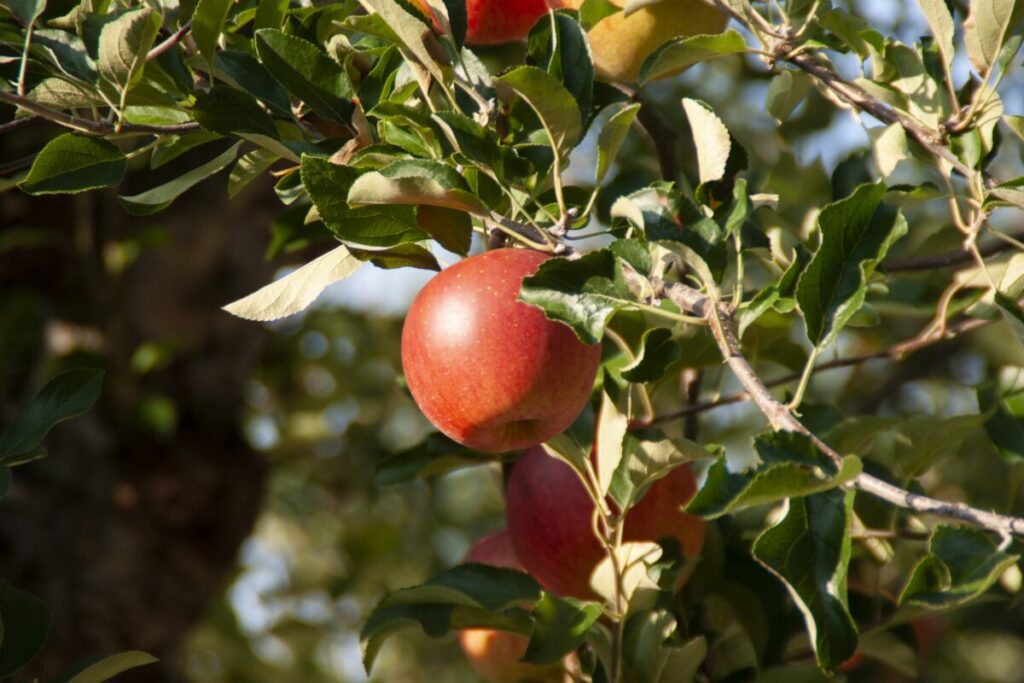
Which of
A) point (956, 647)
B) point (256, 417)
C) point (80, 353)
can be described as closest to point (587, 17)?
point (80, 353)

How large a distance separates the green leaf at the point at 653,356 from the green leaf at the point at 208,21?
43cm

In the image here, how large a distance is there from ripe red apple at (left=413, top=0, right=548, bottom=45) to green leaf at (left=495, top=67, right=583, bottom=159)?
8.4 inches

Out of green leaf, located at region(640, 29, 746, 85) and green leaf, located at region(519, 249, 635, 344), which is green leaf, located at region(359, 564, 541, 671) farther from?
green leaf, located at region(640, 29, 746, 85)

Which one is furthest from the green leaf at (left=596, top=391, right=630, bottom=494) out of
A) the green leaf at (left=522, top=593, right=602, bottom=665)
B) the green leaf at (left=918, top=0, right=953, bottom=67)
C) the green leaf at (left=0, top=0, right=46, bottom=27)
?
the green leaf at (left=0, top=0, right=46, bottom=27)

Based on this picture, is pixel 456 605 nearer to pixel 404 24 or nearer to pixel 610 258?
pixel 610 258

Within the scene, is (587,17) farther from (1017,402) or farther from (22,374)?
(22,374)

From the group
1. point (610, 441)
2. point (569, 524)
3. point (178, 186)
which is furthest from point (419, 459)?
point (178, 186)

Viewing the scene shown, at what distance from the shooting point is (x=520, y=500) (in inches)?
49.6

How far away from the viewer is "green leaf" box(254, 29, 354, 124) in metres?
0.94

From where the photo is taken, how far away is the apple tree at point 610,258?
0.84m

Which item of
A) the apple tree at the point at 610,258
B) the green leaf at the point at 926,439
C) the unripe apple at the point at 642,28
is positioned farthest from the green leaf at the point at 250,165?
the green leaf at the point at 926,439

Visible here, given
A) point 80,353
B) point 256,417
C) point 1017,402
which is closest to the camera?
point 1017,402

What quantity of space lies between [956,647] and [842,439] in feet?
7.27

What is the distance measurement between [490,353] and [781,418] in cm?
23
